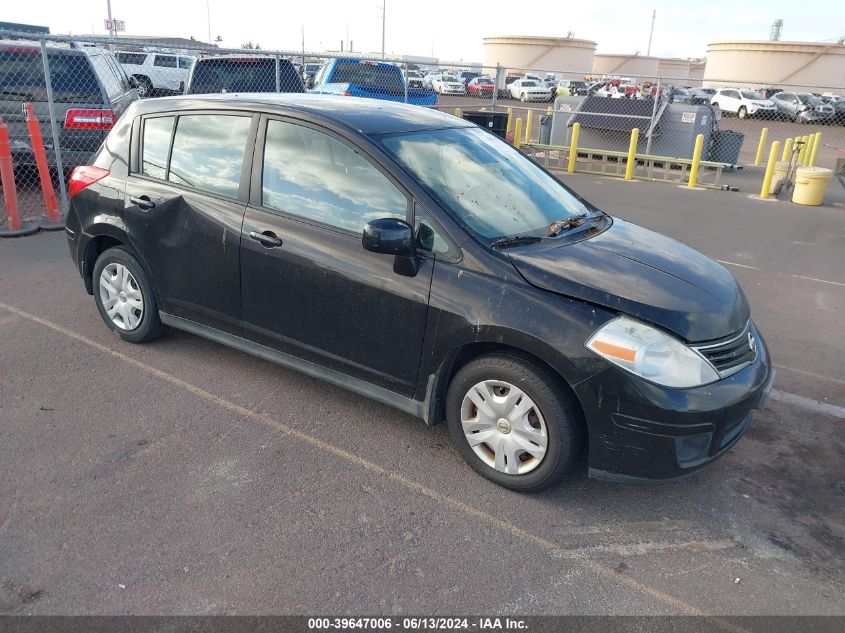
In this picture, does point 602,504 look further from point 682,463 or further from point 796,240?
point 796,240

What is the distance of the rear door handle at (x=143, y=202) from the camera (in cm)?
438

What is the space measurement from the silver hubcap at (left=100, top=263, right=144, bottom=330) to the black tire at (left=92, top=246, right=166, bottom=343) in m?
0.03

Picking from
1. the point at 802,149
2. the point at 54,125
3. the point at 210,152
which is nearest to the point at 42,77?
the point at 54,125

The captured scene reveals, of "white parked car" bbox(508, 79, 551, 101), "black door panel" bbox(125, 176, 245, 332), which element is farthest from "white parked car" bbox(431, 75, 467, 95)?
"black door panel" bbox(125, 176, 245, 332)

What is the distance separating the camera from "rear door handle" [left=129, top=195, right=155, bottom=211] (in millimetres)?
4379

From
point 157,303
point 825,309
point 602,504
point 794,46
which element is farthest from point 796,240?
point 794,46

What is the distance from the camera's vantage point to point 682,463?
3.04 metres

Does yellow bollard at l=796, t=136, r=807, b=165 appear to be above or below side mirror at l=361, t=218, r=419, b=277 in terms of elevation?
below

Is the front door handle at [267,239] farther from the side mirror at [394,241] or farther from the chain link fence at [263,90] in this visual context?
the chain link fence at [263,90]

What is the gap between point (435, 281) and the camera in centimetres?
333

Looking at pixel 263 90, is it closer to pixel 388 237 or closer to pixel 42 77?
pixel 42 77

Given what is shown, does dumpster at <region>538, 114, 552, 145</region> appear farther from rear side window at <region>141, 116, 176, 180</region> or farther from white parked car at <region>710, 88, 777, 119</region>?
white parked car at <region>710, 88, 777, 119</region>

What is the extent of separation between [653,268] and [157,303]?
3151mm

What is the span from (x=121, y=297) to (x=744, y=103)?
1432 inches
